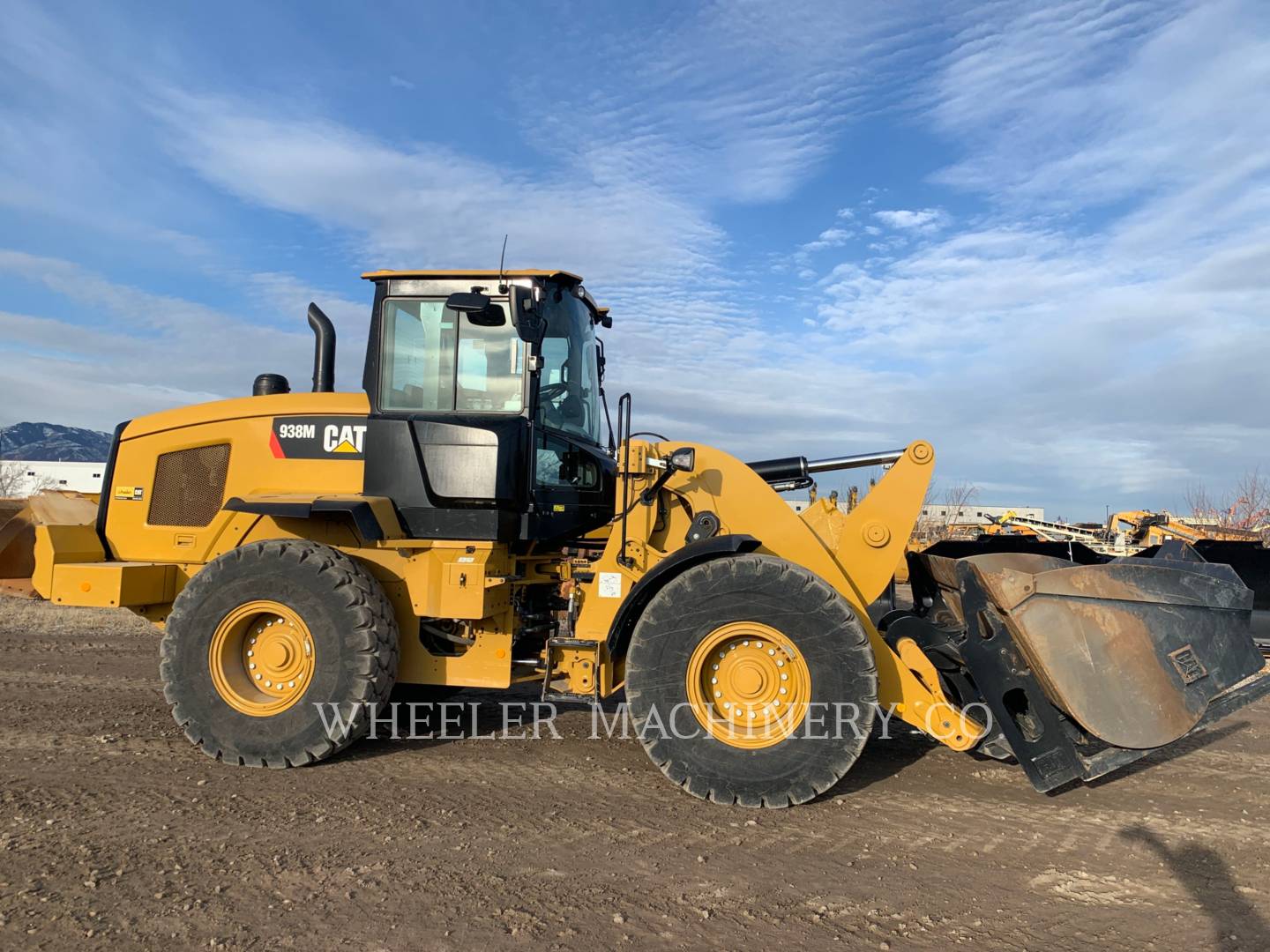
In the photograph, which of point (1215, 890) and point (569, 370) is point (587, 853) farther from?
point (569, 370)

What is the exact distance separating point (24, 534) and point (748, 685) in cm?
1234

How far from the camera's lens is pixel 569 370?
5.84 m

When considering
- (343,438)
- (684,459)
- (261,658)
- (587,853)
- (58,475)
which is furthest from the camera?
(58,475)

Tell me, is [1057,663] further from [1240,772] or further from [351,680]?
[351,680]

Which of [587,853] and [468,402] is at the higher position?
[468,402]

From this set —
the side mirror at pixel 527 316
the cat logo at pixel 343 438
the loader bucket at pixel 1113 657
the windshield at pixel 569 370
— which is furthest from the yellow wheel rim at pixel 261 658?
the loader bucket at pixel 1113 657

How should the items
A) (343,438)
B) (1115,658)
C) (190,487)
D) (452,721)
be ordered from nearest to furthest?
(1115,658), (343,438), (190,487), (452,721)

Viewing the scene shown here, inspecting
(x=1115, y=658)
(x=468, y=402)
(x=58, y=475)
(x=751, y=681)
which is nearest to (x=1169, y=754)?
(x=1115, y=658)

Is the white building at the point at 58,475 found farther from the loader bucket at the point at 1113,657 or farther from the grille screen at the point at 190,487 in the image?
the loader bucket at the point at 1113,657

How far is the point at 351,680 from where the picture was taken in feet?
16.3

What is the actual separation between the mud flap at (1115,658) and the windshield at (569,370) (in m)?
2.83

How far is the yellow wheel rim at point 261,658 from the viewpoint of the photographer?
5113mm

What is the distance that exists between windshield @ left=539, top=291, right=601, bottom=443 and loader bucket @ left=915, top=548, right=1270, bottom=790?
2790 mm

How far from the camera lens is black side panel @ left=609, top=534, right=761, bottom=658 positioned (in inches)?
184
